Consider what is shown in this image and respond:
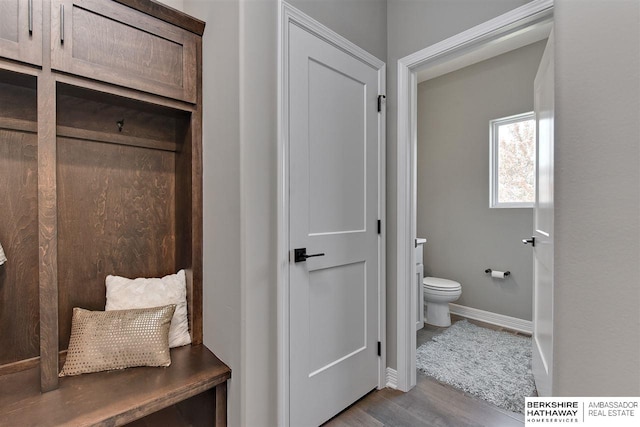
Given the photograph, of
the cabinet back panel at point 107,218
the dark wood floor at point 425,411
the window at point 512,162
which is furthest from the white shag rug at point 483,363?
the cabinet back panel at point 107,218

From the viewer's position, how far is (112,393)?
1.25 metres

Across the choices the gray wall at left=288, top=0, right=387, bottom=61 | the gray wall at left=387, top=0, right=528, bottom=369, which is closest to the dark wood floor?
the gray wall at left=387, top=0, right=528, bottom=369

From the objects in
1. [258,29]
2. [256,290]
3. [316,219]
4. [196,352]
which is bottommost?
[196,352]

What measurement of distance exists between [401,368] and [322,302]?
0.80 metres

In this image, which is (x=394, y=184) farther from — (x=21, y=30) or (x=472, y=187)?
(x=21, y=30)

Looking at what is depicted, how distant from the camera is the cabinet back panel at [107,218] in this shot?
1.52 m

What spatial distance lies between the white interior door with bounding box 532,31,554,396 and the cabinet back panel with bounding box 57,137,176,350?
6.79ft

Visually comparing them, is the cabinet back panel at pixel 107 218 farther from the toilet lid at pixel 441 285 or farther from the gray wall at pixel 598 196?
the toilet lid at pixel 441 285

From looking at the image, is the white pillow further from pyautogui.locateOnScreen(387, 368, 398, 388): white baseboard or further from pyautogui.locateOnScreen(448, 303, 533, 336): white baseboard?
pyautogui.locateOnScreen(448, 303, 533, 336): white baseboard

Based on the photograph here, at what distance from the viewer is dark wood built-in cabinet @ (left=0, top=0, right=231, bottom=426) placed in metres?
1.22

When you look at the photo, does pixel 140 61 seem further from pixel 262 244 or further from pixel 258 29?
pixel 262 244

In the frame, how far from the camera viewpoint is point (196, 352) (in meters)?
1.58

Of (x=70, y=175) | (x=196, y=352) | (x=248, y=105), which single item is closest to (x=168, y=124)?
(x=70, y=175)

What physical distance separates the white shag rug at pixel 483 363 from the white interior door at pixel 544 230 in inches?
6.5
